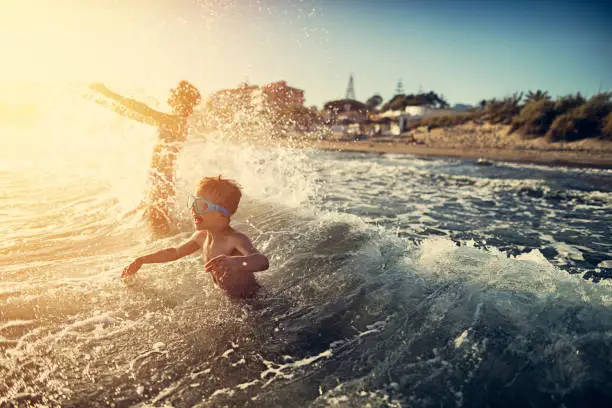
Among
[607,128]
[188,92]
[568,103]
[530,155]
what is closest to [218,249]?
[188,92]

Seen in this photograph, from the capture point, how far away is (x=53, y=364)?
210cm

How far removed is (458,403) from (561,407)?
21.0 inches

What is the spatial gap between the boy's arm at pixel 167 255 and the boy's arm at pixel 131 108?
10.3 ft

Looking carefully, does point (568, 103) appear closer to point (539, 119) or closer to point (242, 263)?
point (539, 119)

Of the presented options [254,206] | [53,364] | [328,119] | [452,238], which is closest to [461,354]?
[53,364]

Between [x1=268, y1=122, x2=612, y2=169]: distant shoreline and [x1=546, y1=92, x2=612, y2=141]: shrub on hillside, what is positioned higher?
[x1=546, y1=92, x2=612, y2=141]: shrub on hillside

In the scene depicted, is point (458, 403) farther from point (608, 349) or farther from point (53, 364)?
point (53, 364)

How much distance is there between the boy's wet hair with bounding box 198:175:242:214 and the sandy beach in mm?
20334

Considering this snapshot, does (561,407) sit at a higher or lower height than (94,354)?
lower

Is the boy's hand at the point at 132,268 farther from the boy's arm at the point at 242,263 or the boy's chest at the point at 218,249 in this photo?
the boy's arm at the point at 242,263

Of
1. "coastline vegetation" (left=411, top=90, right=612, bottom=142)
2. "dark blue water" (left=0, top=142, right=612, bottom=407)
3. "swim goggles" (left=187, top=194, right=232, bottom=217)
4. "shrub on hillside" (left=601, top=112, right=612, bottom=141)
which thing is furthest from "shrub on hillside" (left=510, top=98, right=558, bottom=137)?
"swim goggles" (left=187, top=194, right=232, bottom=217)

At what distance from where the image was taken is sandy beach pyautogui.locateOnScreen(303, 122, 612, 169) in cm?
1909

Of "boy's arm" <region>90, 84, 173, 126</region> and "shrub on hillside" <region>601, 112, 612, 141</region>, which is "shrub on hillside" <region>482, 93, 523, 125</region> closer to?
"shrub on hillside" <region>601, 112, 612, 141</region>

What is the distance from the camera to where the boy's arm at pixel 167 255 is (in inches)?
119
